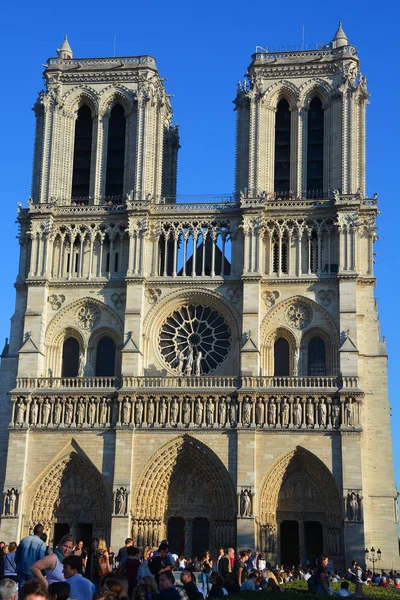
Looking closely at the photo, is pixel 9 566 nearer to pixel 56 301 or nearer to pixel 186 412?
pixel 186 412

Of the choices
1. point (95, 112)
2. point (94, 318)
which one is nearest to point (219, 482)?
point (94, 318)

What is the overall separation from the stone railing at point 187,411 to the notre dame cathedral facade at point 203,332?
6cm

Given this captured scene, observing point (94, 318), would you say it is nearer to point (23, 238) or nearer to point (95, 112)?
point (23, 238)

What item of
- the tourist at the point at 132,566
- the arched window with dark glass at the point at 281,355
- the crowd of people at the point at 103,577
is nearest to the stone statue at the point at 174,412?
the arched window with dark glass at the point at 281,355

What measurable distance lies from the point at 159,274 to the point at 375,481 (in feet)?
38.5

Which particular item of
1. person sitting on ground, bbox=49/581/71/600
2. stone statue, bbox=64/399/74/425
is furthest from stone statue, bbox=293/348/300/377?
→ person sitting on ground, bbox=49/581/71/600

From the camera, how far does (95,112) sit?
4266 centimetres

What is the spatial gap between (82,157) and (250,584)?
28468 millimetres

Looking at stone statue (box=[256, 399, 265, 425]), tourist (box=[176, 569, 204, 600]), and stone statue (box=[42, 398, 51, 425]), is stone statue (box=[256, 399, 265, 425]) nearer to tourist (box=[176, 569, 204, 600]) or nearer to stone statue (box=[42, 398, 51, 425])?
stone statue (box=[42, 398, 51, 425])

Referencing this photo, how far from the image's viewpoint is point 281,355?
39375mm

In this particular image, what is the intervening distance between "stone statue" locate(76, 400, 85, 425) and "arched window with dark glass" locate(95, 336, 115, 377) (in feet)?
6.46

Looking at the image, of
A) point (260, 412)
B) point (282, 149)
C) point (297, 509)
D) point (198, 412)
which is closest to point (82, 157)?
point (282, 149)

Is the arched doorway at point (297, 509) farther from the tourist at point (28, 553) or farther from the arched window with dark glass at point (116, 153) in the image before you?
the tourist at point (28, 553)

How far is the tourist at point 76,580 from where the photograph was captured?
11.2 metres
